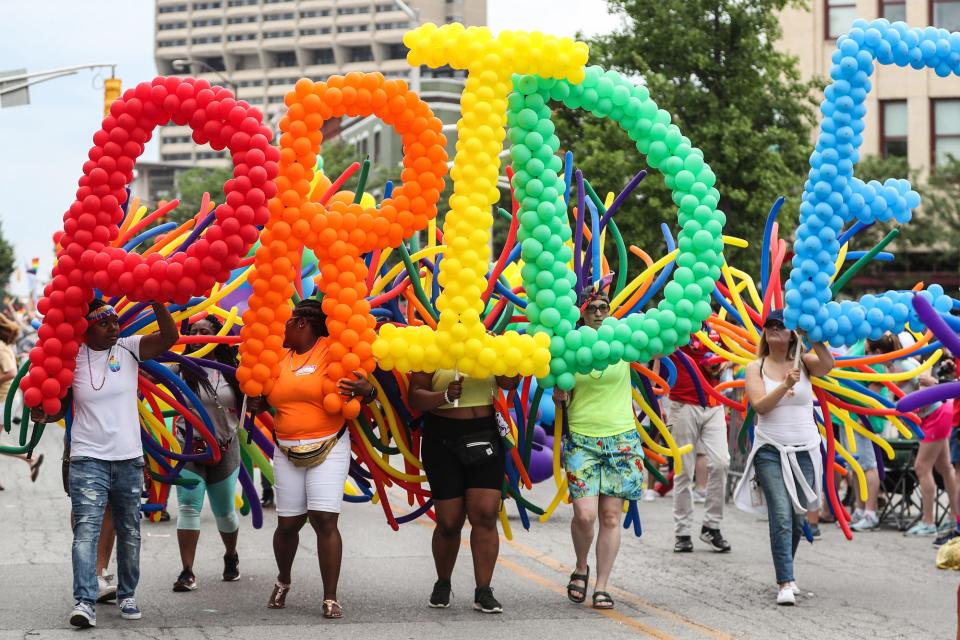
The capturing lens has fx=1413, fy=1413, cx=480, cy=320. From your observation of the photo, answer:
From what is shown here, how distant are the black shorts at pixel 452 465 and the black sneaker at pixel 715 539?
3346mm

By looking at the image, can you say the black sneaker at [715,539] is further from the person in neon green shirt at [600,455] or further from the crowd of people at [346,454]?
the person in neon green shirt at [600,455]

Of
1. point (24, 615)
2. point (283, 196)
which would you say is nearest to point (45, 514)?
point (24, 615)

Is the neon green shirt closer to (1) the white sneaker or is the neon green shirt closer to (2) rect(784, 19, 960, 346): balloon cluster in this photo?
(2) rect(784, 19, 960, 346): balloon cluster

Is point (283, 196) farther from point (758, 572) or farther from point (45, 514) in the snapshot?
point (45, 514)

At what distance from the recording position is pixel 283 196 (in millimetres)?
7789

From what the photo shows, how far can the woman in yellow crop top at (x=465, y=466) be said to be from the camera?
7871 millimetres

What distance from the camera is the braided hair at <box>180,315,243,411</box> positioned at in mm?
8367

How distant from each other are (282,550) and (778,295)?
3.52 meters

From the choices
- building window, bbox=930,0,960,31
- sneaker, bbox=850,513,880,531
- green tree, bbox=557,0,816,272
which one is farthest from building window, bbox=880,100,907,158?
sneaker, bbox=850,513,880,531

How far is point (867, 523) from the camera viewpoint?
12562mm

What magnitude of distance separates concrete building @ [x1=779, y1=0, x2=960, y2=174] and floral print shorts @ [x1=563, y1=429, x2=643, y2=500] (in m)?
27.4

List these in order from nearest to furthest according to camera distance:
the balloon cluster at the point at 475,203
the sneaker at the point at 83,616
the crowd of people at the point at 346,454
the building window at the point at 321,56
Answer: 1. the sneaker at the point at 83,616
2. the crowd of people at the point at 346,454
3. the balloon cluster at the point at 475,203
4. the building window at the point at 321,56

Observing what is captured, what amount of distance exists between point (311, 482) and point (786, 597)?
288 centimetres

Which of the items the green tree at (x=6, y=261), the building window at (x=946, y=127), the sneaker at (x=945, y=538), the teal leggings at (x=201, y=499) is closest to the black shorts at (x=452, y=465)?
the teal leggings at (x=201, y=499)
